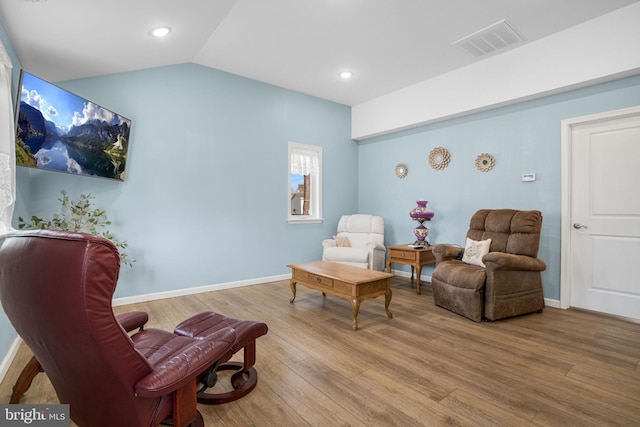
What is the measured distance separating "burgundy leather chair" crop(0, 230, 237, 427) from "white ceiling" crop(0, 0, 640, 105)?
2.10m

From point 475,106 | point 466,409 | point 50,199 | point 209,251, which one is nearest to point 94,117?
point 50,199

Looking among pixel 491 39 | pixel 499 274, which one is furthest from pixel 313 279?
pixel 491 39

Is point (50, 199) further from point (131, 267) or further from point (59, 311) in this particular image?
point (59, 311)

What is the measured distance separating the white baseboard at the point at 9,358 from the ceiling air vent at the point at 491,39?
4.94 m

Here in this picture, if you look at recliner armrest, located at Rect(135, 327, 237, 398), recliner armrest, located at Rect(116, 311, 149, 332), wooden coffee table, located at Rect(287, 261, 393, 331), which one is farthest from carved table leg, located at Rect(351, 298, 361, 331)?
recliner armrest, located at Rect(116, 311, 149, 332)

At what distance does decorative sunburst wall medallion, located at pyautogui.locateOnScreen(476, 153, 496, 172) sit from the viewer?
423cm

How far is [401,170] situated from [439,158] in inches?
27.3

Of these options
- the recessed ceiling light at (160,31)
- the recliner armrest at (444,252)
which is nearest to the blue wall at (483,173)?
the recliner armrest at (444,252)

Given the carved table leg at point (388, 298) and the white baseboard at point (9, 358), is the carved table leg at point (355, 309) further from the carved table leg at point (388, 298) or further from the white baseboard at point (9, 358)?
the white baseboard at point (9, 358)

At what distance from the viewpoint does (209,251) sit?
4355mm

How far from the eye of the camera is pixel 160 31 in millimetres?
3008

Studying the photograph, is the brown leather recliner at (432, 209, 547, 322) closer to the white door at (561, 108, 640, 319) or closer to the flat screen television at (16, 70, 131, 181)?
the white door at (561, 108, 640, 319)

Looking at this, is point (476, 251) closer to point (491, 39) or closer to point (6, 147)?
point (491, 39)

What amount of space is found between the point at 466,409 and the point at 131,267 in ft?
12.0
